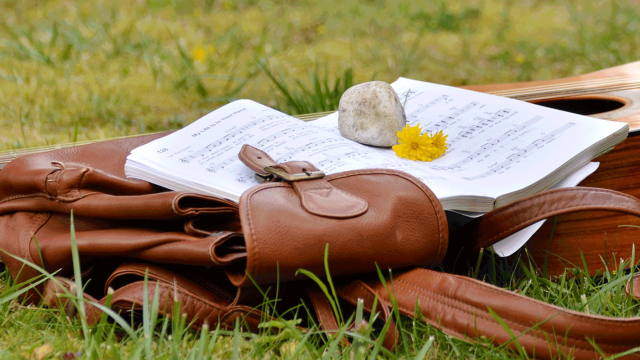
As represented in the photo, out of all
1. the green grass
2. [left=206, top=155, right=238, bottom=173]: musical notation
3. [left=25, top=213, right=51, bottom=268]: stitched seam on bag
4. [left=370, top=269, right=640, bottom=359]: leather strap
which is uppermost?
[left=206, top=155, right=238, bottom=173]: musical notation

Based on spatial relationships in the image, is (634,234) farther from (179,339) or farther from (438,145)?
(179,339)

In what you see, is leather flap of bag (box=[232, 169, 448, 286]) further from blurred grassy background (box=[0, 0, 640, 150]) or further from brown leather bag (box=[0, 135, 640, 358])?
blurred grassy background (box=[0, 0, 640, 150])

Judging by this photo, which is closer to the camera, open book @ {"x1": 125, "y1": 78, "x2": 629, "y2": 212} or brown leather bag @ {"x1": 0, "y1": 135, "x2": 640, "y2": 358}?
brown leather bag @ {"x1": 0, "y1": 135, "x2": 640, "y2": 358}

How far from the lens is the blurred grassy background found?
81.0 inches

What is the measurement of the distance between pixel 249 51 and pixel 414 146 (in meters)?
1.69

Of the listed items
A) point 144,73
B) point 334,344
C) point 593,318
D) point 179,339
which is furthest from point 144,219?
point 144,73

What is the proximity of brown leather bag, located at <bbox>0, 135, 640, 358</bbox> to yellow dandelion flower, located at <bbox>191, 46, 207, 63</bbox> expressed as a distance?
1.60 meters

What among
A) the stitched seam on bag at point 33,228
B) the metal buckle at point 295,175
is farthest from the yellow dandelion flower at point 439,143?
the stitched seam on bag at point 33,228

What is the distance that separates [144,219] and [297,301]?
233 mm

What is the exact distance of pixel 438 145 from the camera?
3.86 ft

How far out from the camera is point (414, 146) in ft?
3.82

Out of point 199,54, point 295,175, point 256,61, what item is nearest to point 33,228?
point 295,175

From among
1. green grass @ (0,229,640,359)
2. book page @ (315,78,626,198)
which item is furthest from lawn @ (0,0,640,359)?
book page @ (315,78,626,198)

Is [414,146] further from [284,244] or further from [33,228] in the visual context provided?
[33,228]
